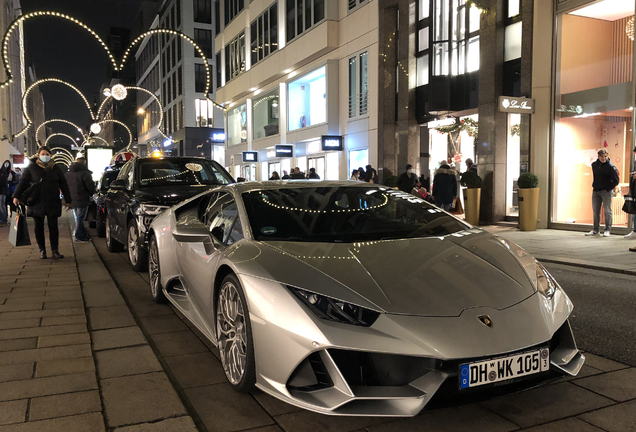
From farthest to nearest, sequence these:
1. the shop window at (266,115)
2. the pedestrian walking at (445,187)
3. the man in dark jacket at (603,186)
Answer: the shop window at (266,115)
the pedestrian walking at (445,187)
the man in dark jacket at (603,186)

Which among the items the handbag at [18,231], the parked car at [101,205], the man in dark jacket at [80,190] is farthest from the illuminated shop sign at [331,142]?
the handbag at [18,231]

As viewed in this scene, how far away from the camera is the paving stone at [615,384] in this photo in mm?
3240

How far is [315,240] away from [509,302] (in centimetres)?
128

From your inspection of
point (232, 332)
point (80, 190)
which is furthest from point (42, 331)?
point (80, 190)

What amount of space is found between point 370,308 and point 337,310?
0.17 meters

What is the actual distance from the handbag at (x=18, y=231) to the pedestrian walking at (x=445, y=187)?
9985 millimetres

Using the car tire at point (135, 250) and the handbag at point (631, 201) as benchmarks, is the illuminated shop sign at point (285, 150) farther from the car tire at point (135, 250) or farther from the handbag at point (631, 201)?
the car tire at point (135, 250)

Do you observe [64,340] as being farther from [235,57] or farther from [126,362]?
[235,57]

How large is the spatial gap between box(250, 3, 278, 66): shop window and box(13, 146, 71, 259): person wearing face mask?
21.0m

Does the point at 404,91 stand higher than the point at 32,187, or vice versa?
the point at 404,91

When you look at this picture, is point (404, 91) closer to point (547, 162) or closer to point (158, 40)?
point (547, 162)

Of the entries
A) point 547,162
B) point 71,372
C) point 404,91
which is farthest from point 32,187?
point 404,91

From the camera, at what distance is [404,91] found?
2003 cm

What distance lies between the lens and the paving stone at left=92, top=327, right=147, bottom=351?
4.29 meters
